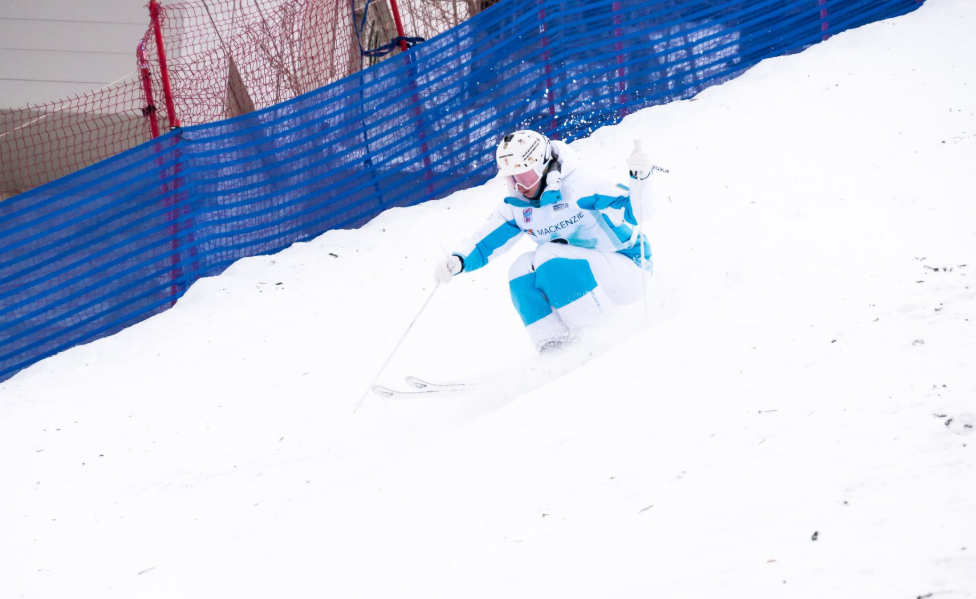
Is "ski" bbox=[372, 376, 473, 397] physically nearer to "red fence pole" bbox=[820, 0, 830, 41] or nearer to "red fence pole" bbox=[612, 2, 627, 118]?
"red fence pole" bbox=[612, 2, 627, 118]

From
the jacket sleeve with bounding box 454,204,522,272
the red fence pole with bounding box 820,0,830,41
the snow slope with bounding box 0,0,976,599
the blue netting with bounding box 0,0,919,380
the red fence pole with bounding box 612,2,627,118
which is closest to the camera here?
the snow slope with bounding box 0,0,976,599

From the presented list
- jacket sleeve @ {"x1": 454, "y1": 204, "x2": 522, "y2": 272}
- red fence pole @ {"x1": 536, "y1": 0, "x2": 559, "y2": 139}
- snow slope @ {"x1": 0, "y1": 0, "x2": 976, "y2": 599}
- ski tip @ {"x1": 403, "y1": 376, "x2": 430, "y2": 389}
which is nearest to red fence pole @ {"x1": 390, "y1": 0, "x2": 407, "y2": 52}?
red fence pole @ {"x1": 536, "y1": 0, "x2": 559, "y2": 139}

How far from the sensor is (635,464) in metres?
2.52

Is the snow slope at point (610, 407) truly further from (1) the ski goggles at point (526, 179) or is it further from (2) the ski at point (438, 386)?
(1) the ski goggles at point (526, 179)

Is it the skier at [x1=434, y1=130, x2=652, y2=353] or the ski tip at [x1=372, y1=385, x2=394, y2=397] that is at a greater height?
the skier at [x1=434, y1=130, x2=652, y2=353]

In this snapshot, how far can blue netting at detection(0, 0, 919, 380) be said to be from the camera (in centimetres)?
664

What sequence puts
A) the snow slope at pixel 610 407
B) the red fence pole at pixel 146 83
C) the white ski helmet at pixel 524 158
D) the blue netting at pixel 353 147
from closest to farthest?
1. the snow slope at pixel 610 407
2. the white ski helmet at pixel 524 158
3. the blue netting at pixel 353 147
4. the red fence pole at pixel 146 83

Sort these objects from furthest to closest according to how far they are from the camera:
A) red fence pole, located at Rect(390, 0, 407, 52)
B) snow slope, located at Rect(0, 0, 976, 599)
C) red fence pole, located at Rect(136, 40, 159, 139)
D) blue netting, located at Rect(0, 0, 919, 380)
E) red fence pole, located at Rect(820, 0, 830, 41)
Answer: red fence pole, located at Rect(820, 0, 830, 41) < red fence pole, located at Rect(390, 0, 407, 52) < red fence pole, located at Rect(136, 40, 159, 139) < blue netting, located at Rect(0, 0, 919, 380) < snow slope, located at Rect(0, 0, 976, 599)

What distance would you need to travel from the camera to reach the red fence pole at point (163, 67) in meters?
6.73

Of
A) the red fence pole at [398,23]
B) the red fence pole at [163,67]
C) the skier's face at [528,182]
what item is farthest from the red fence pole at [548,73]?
the skier's face at [528,182]

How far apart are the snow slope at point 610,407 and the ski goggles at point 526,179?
0.94 meters

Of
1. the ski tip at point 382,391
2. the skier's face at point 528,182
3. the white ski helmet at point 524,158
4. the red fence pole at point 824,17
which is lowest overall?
the ski tip at point 382,391

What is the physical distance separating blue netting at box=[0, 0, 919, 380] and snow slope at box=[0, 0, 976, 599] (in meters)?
0.38

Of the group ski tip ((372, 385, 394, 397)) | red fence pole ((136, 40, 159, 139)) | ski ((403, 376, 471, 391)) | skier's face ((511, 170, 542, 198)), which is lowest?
ski ((403, 376, 471, 391))
